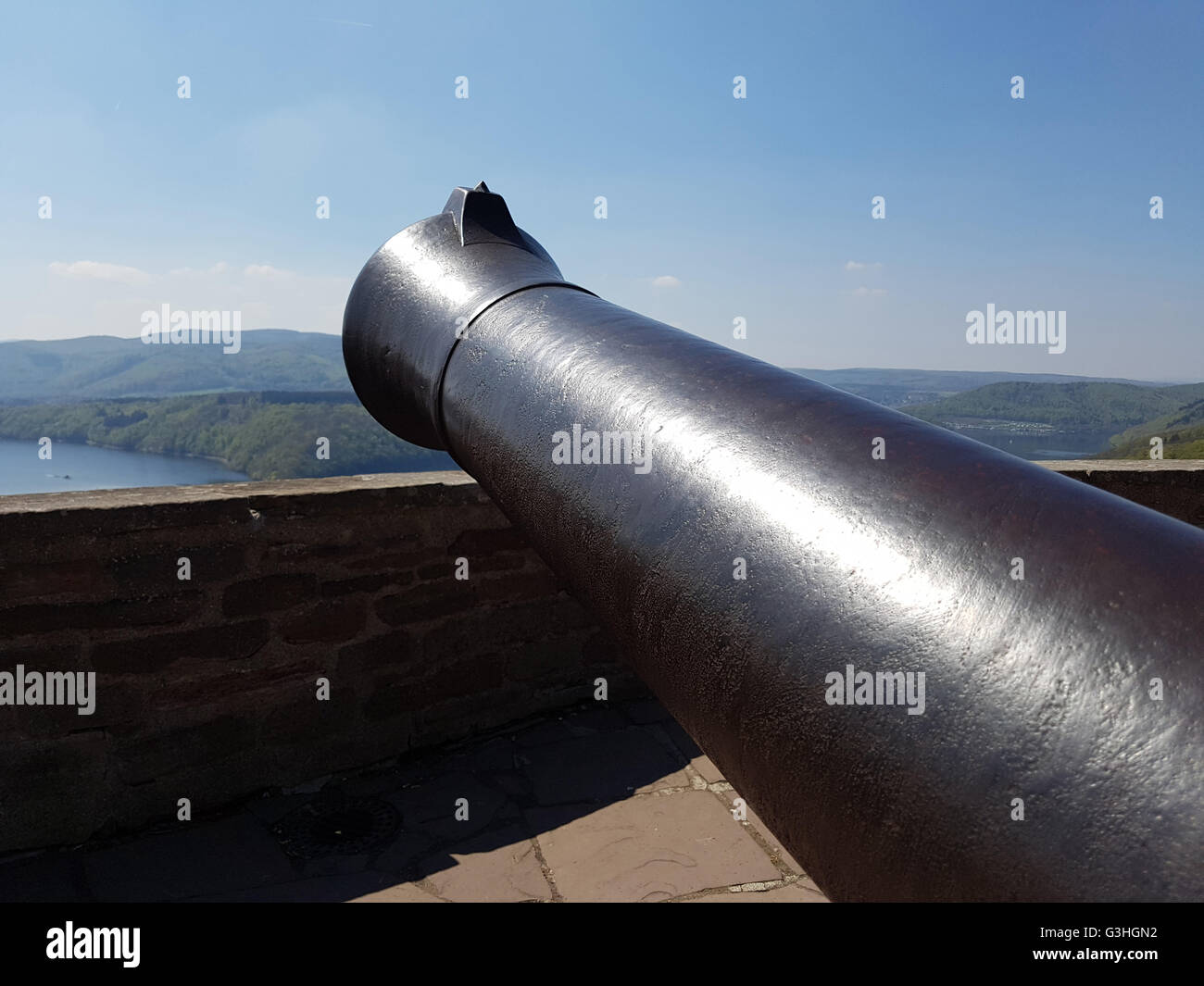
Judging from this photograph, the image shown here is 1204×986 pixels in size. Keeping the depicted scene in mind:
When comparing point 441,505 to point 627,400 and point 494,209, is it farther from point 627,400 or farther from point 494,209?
point 627,400

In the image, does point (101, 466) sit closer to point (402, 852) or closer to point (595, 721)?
point (595, 721)

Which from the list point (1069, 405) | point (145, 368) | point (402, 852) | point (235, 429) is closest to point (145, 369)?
point (145, 368)

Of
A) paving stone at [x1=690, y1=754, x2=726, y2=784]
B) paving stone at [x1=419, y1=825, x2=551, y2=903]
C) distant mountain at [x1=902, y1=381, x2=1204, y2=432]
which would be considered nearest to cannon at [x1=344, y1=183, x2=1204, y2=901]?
paving stone at [x1=419, y1=825, x2=551, y2=903]

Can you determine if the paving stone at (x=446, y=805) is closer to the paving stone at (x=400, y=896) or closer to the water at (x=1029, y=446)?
the paving stone at (x=400, y=896)

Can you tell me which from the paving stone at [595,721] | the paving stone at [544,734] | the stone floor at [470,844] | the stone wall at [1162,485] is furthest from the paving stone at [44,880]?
the stone wall at [1162,485]

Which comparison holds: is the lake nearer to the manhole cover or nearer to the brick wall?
the brick wall

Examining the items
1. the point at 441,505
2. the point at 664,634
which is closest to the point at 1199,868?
the point at 664,634
